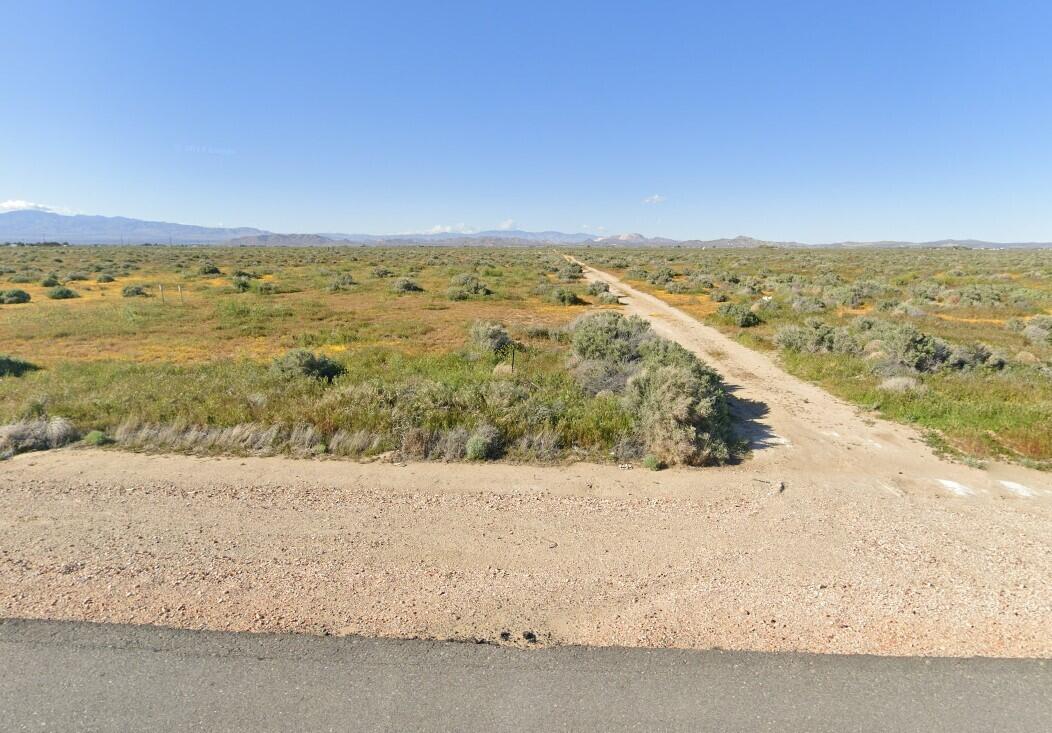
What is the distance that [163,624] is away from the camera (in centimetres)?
454

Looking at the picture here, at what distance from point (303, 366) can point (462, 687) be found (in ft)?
36.5

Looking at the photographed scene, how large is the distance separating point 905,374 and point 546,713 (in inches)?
570

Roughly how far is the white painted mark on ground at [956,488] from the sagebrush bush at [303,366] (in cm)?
1281

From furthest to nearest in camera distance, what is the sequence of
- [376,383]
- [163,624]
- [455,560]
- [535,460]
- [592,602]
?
1. [376,383]
2. [535,460]
3. [455,560]
4. [592,602]
5. [163,624]

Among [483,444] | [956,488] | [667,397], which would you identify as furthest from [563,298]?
[956,488]

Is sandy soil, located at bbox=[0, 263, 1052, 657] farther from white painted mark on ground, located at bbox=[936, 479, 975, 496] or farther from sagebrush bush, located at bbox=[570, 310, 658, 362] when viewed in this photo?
sagebrush bush, located at bbox=[570, 310, 658, 362]

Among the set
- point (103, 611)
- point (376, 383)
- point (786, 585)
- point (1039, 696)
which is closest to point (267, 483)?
point (103, 611)

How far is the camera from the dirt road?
7.87m

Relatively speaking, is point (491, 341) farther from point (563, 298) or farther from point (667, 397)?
point (563, 298)

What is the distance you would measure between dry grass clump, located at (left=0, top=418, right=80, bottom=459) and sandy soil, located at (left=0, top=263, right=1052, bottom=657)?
0.54m

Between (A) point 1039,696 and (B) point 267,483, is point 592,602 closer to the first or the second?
(A) point 1039,696

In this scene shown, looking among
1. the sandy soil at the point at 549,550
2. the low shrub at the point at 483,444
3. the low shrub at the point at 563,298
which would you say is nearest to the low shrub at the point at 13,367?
the sandy soil at the point at 549,550

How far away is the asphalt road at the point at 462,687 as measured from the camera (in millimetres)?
3631

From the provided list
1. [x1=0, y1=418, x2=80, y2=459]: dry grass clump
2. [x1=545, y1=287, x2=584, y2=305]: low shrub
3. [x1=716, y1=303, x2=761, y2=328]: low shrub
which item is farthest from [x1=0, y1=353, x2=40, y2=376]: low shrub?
[x1=716, y1=303, x2=761, y2=328]: low shrub
